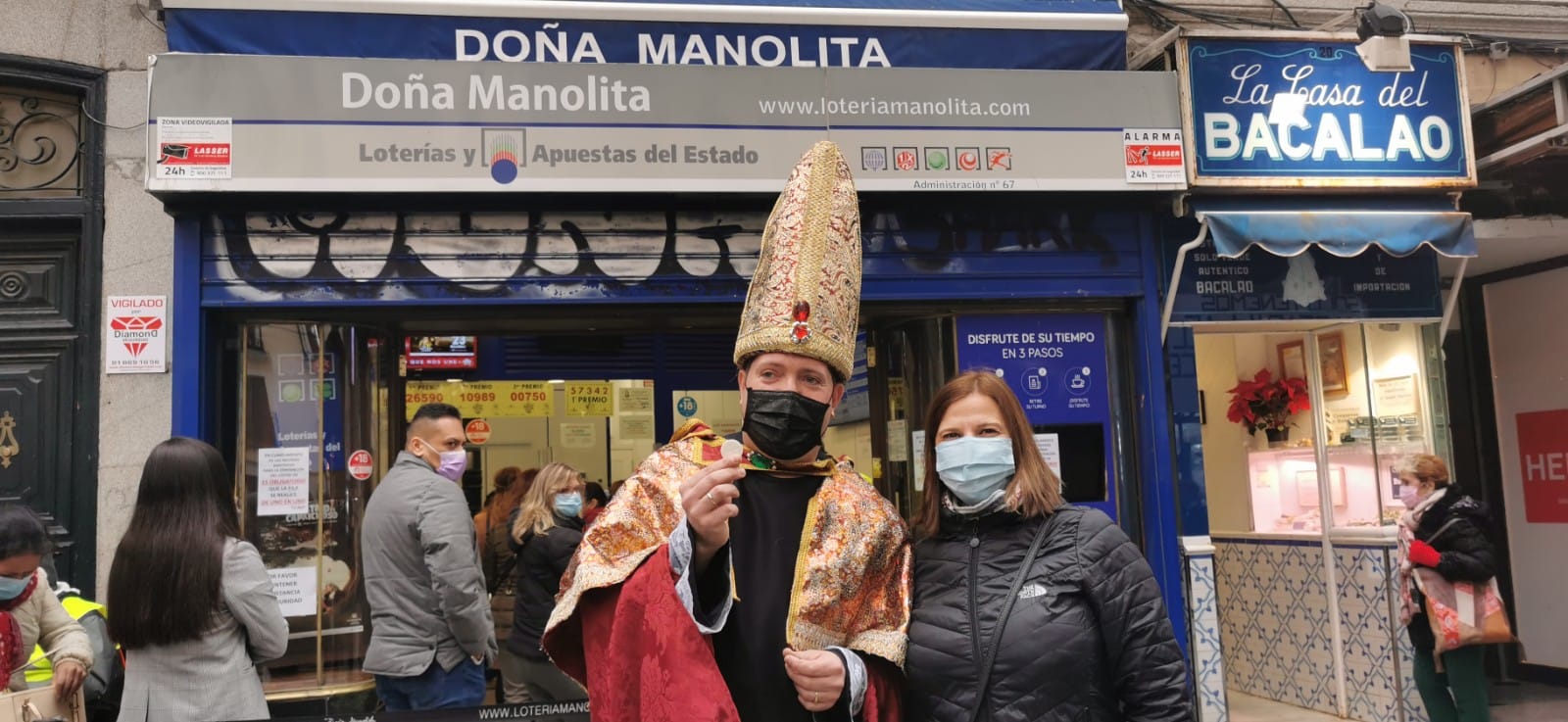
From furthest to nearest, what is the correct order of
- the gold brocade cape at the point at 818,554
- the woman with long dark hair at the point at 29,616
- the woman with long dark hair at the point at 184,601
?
the woman with long dark hair at the point at 29,616
the woman with long dark hair at the point at 184,601
the gold brocade cape at the point at 818,554

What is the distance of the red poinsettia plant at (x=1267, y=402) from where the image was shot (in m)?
8.04

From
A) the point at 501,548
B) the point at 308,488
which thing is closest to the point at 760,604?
the point at 308,488

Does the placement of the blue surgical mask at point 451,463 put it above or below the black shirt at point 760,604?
above

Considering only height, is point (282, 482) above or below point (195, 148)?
below

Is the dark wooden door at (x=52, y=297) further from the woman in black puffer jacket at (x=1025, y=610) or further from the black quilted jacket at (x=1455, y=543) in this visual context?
the black quilted jacket at (x=1455, y=543)

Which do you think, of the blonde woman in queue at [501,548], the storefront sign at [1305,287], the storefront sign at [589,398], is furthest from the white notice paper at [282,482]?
the storefront sign at [1305,287]

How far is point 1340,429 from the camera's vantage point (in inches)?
298

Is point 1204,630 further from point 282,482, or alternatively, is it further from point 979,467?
point 282,482

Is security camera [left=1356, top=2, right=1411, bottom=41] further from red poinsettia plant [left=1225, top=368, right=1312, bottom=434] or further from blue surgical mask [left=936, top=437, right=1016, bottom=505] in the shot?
blue surgical mask [left=936, top=437, right=1016, bottom=505]

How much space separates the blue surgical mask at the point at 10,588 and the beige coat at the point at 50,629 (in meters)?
0.06

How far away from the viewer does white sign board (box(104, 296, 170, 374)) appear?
582 centimetres

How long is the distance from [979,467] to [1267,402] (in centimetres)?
652

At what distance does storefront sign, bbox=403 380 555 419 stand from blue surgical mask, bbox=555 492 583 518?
1.93m

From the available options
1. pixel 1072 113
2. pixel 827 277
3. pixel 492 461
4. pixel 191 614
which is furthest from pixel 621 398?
pixel 827 277
